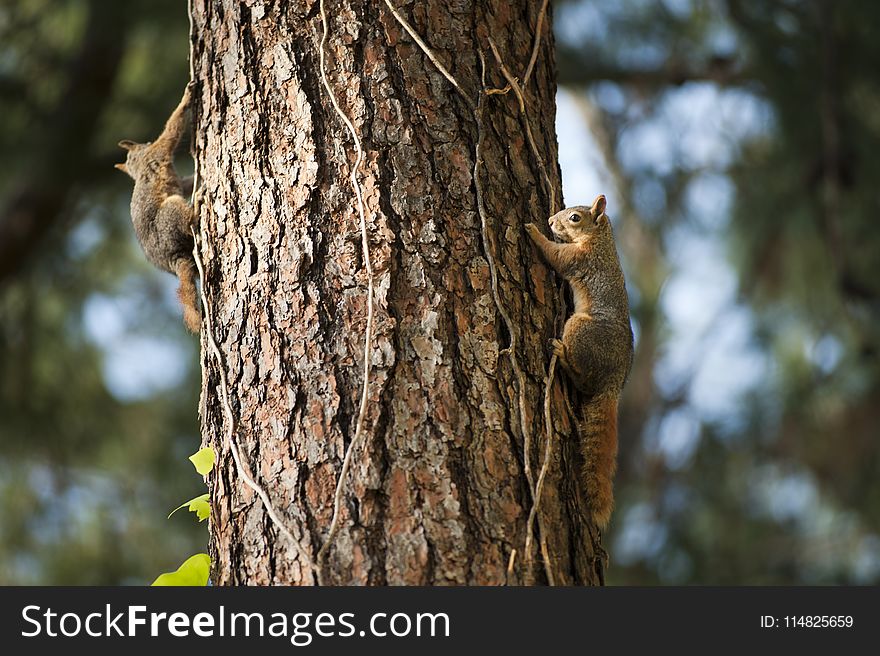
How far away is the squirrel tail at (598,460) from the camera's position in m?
1.56

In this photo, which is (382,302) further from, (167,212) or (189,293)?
(167,212)

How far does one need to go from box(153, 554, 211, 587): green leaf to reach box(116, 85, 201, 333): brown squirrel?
0.64 m

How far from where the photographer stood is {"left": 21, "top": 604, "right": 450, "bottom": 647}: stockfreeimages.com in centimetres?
127

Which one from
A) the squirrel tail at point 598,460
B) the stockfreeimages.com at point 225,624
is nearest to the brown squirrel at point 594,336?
the squirrel tail at point 598,460

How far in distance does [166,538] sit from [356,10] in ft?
12.6

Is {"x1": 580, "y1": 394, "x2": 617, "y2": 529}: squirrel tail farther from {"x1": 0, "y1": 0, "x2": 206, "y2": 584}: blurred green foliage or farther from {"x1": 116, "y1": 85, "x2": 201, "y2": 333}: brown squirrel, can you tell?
{"x1": 0, "y1": 0, "x2": 206, "y2": 584}: blurred green foliage

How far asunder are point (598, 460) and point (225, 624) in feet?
2.12

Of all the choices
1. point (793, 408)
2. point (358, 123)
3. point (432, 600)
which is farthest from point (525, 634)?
point (793, 408)

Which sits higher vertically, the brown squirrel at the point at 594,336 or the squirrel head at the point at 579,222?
the squirrel head at the point at 579,222

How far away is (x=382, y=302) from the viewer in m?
1.44

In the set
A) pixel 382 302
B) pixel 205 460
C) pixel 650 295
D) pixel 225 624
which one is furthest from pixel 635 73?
pixel 225 624

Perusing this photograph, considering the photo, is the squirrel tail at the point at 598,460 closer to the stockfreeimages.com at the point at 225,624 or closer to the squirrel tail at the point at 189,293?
the stockfreeimages.com at the point at 225,624

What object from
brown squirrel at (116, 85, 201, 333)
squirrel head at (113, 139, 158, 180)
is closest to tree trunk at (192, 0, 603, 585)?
brown squirrel at (116, 85, 201, 333)

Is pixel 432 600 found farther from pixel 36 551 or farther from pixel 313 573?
pixel 36 551
